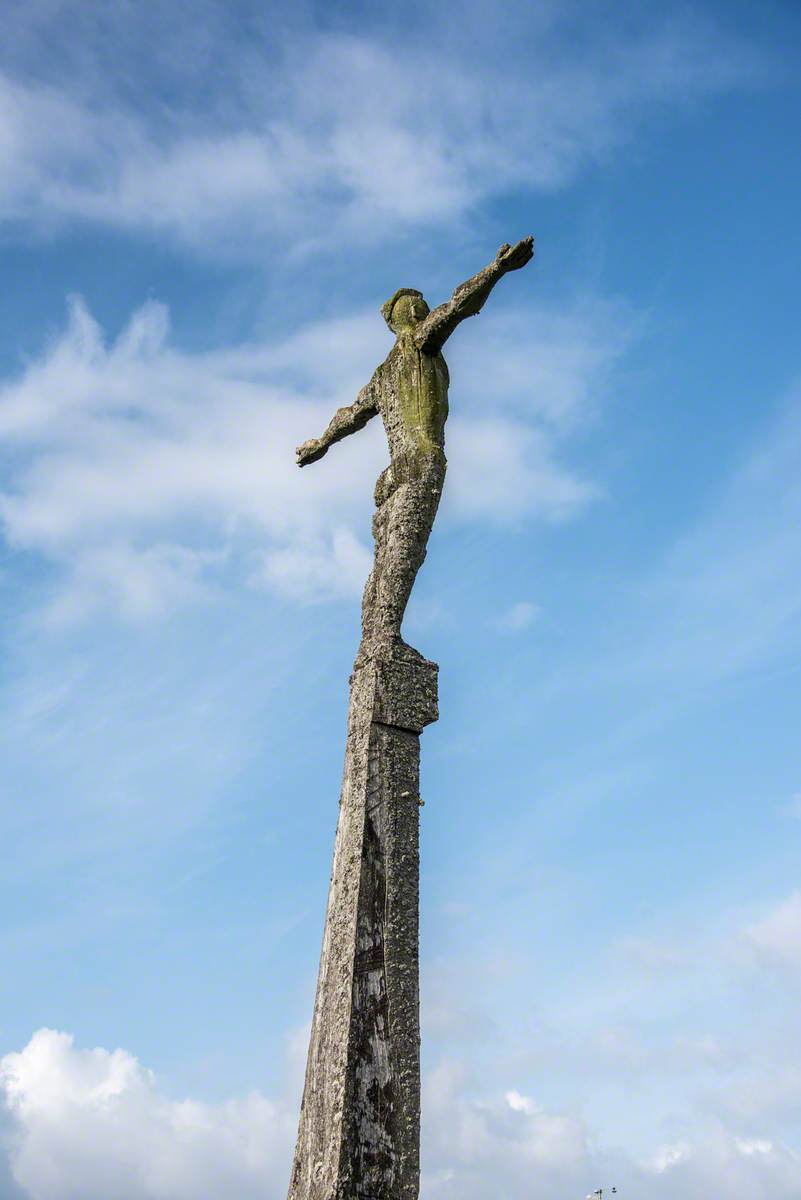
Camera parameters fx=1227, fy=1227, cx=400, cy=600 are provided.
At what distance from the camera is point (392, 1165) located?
309 inches

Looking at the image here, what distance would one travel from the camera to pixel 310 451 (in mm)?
12273

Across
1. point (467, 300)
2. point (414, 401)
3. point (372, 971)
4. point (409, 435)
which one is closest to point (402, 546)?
point (409, 435)

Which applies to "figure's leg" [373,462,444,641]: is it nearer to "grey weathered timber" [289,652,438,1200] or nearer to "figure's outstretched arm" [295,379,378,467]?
"grey weathered timber" [289,652,438,1200]

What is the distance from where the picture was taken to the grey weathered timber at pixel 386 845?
7.91 meters

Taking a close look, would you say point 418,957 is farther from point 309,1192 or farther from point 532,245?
point 532,245

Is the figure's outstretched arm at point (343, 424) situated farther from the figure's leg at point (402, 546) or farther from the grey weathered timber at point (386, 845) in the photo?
the figure's leg at point (402, 546)

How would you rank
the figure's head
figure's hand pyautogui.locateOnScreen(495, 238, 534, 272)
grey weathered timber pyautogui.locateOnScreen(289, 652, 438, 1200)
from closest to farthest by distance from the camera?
grey weathered timber pyautogui.locateOnScreen(289, 652, 438, 1200)
figure's hand pyautogui.locateOnScreen(495, 238, 534, 272)
the figure's head

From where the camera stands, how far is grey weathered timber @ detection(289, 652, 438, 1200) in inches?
309

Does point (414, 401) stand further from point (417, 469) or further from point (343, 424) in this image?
point (343, 424)

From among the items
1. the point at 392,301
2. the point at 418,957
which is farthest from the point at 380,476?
the point at 418,957

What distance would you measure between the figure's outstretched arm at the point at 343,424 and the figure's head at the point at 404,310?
61 cm

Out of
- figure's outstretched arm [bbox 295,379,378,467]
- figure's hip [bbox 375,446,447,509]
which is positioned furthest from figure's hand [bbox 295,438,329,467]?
figure's hip [bbox 375,446,447,509]

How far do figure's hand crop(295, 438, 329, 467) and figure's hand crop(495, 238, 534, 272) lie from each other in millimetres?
3040

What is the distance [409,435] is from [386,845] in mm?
3502
